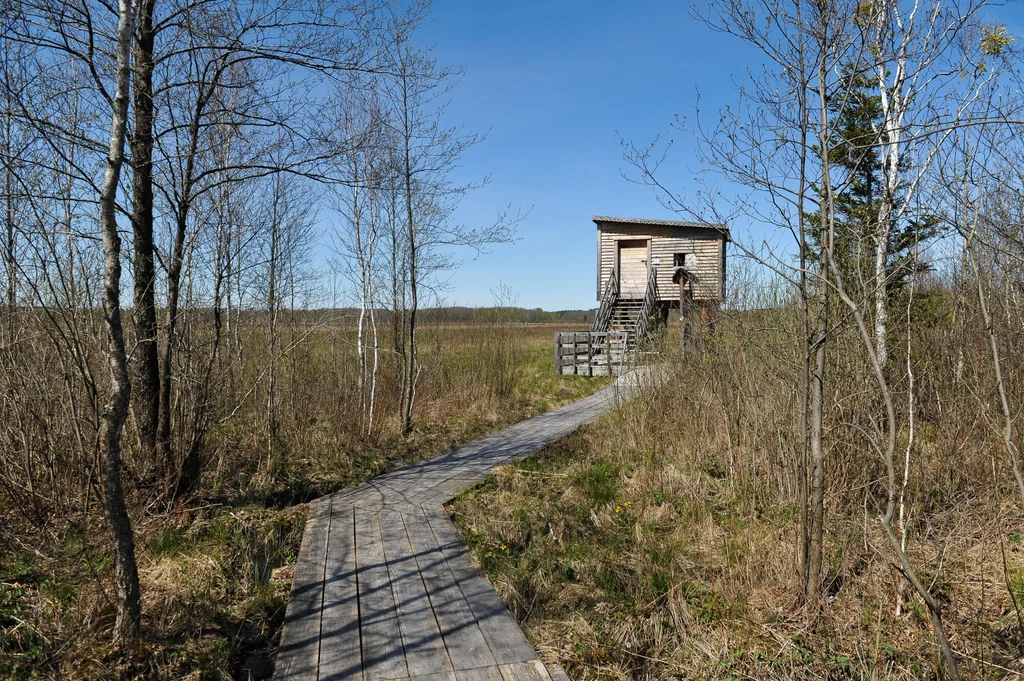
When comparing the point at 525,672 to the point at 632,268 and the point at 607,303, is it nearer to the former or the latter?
the point at 607,303

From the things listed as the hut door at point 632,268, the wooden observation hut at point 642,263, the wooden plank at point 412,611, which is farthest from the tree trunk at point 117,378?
the hut door at point 632,268

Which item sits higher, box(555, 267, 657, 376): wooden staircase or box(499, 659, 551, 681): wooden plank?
box(555, 267, 657, 376): wooden staircase

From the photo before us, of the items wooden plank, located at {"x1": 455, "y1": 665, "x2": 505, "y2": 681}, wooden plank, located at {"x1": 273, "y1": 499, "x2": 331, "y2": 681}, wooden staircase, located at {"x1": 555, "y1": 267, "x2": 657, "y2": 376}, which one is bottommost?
wooden plank, located at {"x1": 273, "y1": 499, "x2": 331, "y2": 681}

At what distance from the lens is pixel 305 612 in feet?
12.1

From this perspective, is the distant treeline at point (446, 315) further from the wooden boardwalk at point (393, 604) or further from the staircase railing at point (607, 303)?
the staircase railing at point (607, 303)

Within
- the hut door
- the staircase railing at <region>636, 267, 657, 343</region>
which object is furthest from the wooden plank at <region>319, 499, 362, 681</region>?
the hut door

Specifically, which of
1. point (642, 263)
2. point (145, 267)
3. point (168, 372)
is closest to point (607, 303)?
point (642, 263)

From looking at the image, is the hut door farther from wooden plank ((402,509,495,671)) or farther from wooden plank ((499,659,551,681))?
Result: wooden plank ((499,659,551,681))

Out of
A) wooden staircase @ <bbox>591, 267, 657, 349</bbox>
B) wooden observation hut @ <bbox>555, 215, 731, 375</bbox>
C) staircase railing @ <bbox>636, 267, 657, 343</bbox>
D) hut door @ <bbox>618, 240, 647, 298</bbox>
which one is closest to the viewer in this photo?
staircase railing @ <bbox>636, 267, 657, 343</bbox>

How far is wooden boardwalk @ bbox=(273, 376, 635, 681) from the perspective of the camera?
3082mm

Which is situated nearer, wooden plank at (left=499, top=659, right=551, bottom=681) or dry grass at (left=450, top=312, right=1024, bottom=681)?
wooden plank at (left=499, top=659, right=551, bottom=681)

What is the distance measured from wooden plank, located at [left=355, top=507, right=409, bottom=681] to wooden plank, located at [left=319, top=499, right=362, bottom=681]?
4cm

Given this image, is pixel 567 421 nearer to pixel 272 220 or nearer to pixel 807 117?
pixel 272 220

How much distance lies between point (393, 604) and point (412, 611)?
17 cm
